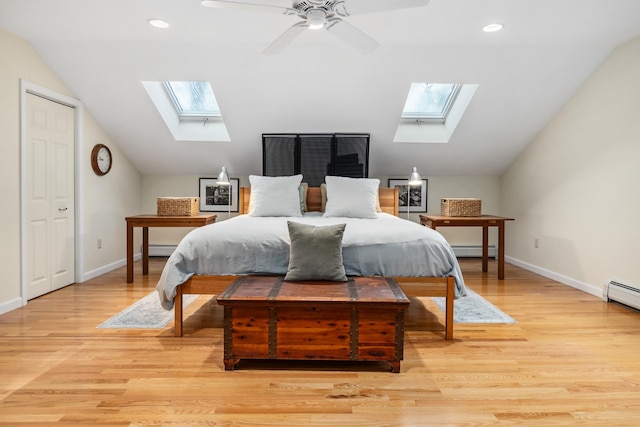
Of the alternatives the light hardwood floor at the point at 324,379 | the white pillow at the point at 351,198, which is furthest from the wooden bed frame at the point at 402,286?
the white pillow at the point at 351,198

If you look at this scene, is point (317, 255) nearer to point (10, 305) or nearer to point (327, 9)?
point (327, 9)

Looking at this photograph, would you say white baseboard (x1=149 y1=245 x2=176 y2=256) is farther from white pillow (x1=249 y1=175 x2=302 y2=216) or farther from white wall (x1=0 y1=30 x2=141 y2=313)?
white pillow (x1=249 y1=175 x2=302 y2=216)

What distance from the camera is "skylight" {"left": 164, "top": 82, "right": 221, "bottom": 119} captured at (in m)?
4.98

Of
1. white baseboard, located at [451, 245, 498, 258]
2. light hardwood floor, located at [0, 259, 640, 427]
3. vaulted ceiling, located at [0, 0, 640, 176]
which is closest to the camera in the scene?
light hardwood floor, located at [0, 259, 640, 427]

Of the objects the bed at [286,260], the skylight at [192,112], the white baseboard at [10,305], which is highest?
the skylight at [192,112]

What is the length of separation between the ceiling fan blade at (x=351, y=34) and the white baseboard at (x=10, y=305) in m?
3.28

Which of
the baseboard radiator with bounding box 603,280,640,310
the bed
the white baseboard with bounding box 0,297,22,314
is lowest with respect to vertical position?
the white baseboard with bounding box 0,297,22,314

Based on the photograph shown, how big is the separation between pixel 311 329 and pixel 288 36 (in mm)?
1919

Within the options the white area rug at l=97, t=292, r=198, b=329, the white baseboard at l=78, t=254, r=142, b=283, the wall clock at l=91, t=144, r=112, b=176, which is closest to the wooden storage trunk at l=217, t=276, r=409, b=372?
the white area rug at l=97, t=292, r=198, b=329

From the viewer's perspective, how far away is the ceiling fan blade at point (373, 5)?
2354 millimetres

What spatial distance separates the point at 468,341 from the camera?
2771 millimetres

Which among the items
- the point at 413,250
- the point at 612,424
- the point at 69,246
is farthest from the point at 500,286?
the point at 69,246

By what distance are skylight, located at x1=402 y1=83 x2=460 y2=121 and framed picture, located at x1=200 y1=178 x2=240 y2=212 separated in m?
2.53

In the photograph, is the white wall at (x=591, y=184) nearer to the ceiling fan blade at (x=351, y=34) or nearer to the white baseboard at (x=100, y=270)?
the ceiling fan blade at (x=351, y=34)
